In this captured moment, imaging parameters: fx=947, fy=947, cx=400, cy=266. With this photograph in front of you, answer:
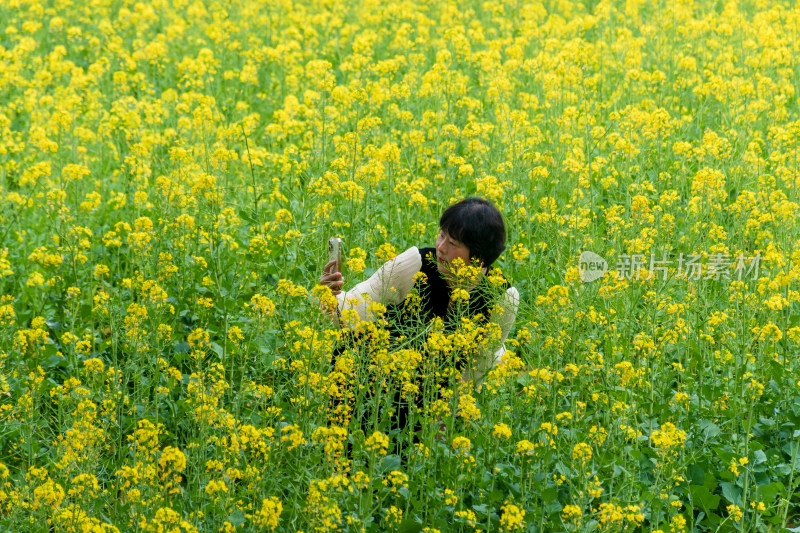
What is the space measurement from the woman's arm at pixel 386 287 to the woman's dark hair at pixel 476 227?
23 cm

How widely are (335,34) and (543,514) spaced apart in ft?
24.8

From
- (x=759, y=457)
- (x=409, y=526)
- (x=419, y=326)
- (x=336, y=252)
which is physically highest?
(x=336, y=252)

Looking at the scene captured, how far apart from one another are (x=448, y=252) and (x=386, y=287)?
305 millimetres

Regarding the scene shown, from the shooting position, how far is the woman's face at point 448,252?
402 centimetres

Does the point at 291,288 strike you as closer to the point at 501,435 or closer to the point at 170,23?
the point at 501,435

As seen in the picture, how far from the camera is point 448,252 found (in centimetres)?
405

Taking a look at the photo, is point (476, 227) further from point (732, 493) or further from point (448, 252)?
point (732, 493)

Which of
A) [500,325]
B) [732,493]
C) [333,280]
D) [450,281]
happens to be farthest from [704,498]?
[333,280]

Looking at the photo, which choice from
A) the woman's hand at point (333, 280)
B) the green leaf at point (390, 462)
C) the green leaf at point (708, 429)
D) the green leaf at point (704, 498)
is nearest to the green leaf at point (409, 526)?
the green leaf at point (390, 462)

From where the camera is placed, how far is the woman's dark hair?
3979 millimetres

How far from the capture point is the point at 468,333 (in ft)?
12.1

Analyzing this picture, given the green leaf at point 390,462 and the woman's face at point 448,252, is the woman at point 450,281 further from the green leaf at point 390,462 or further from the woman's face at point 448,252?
the green leaf at point 390,462

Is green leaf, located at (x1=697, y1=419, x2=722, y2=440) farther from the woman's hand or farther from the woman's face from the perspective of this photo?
the woman's hand

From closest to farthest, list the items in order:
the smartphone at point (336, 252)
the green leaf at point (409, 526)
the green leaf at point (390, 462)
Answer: the green leaf at point (409, 526) < the green leaf at point (390, 462) < the smartphone at point (336, 252)
